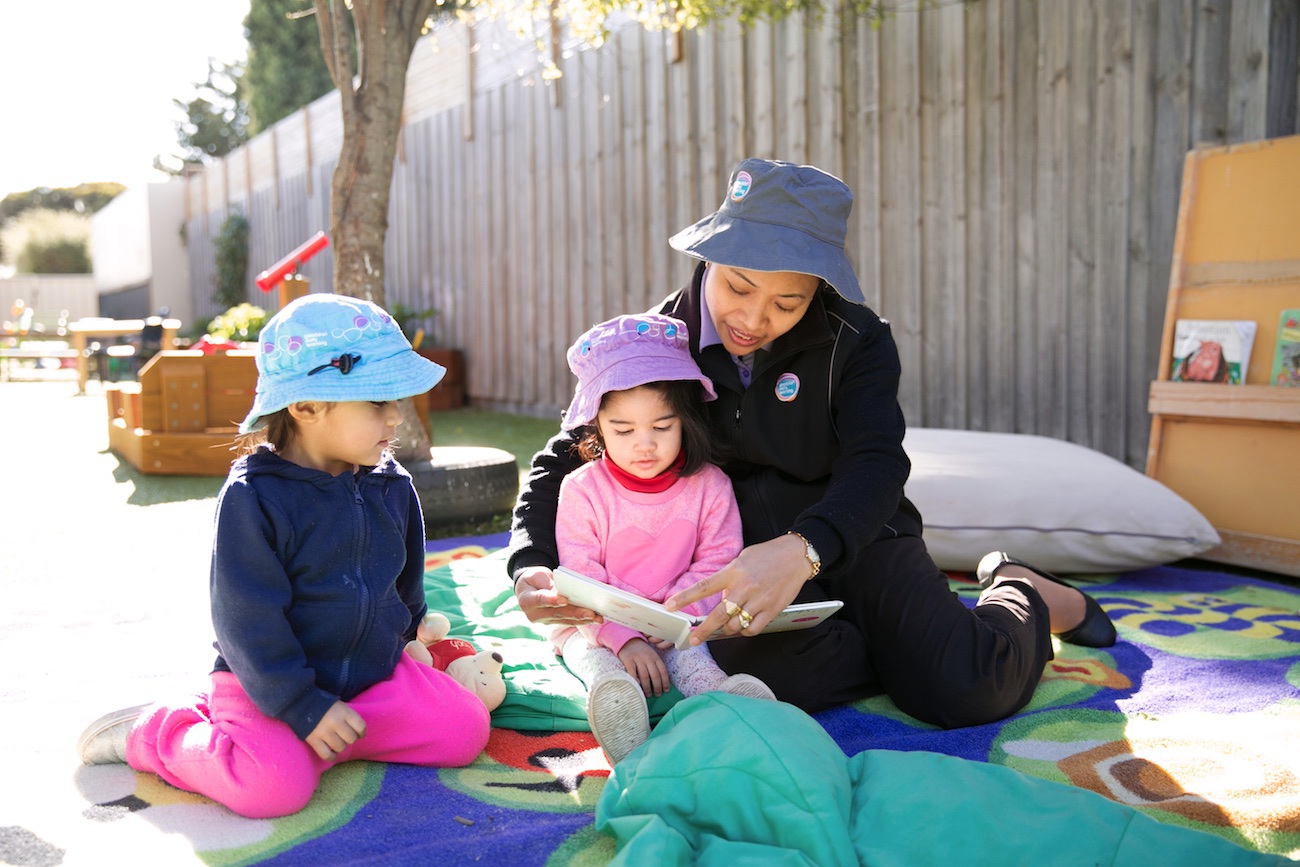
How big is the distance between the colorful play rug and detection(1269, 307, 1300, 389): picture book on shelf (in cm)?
98

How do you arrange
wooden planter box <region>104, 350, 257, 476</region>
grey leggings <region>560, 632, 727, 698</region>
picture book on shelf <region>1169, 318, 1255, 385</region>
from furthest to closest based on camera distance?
wooden planter box <region>104, 350, 257, 476</region>, picture book on shelf <region>1169, 318, 1255, 385</region>, grey leggings <region>560, 632, 727, 698</region>

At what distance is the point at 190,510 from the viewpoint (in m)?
4.71

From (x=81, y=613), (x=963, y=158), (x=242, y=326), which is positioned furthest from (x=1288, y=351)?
(x=242, y=326)

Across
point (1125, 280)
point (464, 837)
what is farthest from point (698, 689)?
point (1125, 280)

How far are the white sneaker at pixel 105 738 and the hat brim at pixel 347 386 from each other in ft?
2.04

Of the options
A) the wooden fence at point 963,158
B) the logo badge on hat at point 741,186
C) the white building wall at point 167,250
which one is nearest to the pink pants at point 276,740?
the logo badge on hat at point 741,186

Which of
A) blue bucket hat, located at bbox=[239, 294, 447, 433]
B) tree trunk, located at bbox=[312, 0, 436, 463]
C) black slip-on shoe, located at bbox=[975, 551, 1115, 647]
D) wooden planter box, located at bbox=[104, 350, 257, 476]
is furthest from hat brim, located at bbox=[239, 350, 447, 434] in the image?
wooden planter box, located at bbox=[104, 350, 257, 476]

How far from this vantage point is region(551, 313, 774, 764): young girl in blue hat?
87.7 inches

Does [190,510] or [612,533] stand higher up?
[612,533]

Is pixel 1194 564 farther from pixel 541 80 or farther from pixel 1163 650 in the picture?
pixel 541 80

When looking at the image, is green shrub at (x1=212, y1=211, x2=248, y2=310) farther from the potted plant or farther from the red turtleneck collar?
the red turtleneck collar

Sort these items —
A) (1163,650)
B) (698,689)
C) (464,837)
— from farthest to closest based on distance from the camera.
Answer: (1163,650)
(698,689)
(464,837)

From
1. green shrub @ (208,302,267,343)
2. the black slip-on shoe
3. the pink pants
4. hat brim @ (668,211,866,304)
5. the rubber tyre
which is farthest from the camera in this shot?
green shrub @ (208,302,267,343)

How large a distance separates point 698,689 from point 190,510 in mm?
3412
